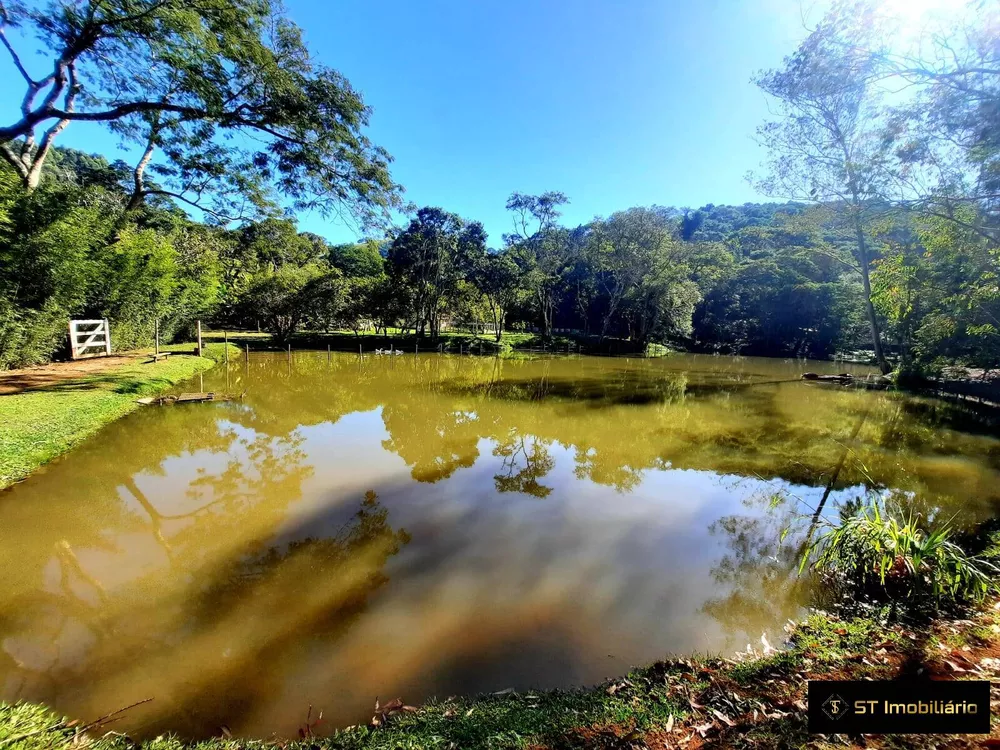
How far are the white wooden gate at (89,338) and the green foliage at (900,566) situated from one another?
18.3m

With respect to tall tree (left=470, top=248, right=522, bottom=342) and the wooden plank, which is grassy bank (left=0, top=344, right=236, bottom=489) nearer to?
the wooden plank

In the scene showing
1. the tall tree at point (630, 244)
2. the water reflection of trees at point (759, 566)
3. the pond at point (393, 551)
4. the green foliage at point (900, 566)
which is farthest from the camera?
the tall tree at point (630, 244)

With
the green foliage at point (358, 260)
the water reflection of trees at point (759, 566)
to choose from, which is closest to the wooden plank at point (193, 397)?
the water reflection of trees at point (759, 566)

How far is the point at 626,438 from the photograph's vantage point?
8.90 meters

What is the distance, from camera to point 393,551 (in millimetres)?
4281

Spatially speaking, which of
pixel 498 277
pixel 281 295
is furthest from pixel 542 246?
pixel 281 295

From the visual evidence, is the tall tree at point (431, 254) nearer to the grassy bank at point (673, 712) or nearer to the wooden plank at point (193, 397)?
the wooden plank at point (193, 397)

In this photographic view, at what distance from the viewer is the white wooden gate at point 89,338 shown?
12.6 meters

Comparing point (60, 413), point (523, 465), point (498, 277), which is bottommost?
point (523, 465)

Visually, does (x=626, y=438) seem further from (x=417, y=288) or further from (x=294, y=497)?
(x=417, y=288)

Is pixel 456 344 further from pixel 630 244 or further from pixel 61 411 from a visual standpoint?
pixel 61 411

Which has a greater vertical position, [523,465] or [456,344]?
[456,344]

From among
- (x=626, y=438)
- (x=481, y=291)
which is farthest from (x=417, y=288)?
(x=626, y=438)

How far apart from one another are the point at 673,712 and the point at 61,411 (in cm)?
1022
